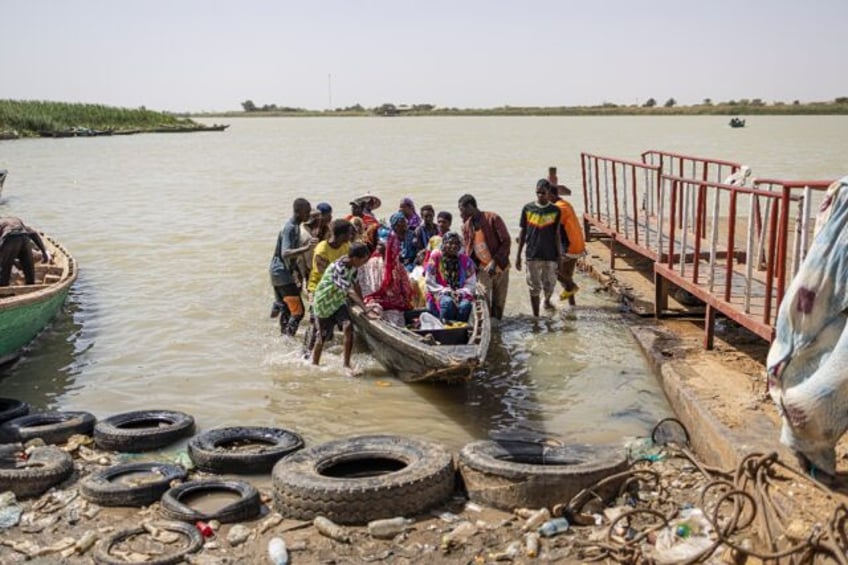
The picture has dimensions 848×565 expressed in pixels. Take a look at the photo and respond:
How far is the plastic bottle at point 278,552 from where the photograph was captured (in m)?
4.94

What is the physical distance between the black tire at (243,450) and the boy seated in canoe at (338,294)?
1.73 meters

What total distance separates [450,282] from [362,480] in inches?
152

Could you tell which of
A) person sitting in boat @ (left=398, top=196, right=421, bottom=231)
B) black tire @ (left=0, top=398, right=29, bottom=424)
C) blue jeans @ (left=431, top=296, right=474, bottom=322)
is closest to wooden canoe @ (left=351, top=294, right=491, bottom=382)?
Answer: blue jeans @ (left=431, top=296, right=474, bottom=322)

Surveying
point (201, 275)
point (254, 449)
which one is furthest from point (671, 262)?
point (201, 275)

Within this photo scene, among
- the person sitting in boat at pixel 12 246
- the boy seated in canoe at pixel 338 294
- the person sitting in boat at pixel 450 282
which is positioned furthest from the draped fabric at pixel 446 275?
the person sitting in boat at pixel 12 246

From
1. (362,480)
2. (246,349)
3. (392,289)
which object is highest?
(392,289)

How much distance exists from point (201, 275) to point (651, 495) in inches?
459

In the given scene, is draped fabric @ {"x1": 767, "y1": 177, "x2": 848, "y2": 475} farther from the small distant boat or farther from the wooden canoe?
the small distant boat

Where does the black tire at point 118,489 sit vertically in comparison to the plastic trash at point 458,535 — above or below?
above

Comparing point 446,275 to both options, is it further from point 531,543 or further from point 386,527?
point 531,543

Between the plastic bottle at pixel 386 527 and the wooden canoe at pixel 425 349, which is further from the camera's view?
the wooden canoe at pixel 425 349

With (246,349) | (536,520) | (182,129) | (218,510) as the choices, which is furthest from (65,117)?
(536,520)

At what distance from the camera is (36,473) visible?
5969mm

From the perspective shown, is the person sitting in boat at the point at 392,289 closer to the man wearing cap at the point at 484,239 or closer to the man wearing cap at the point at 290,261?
the man wearing cap at the point at 290,261
